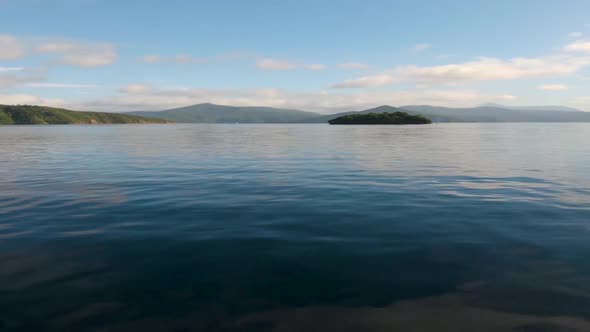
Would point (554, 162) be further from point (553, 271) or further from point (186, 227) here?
point (186, 227)

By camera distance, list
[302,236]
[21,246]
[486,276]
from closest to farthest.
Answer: [486,276] → [21,246] → [302,236]

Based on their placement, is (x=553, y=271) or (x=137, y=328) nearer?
(x=137, y=328)

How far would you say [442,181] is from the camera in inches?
855

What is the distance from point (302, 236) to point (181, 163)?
2400 cm

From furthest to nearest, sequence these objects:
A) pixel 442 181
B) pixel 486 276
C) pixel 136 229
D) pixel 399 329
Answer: pixel 442 181 < pixel 136 229 < pixel 486 276 < pixel 399 329

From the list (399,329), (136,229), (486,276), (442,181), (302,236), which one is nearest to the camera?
(399,329)

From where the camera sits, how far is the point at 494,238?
1102 cm

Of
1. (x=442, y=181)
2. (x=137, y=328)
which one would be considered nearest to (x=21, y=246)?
(x=137, y=328)

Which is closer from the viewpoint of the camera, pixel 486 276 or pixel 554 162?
pixel 486 276

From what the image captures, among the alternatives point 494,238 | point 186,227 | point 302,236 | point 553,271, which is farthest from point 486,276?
point 186,227

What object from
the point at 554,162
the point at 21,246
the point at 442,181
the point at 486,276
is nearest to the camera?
the point at 486,276

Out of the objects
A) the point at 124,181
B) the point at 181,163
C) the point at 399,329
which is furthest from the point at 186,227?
the point at 181,163

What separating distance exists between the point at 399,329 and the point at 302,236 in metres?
5.28

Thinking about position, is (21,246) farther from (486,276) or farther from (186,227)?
(486,276)
